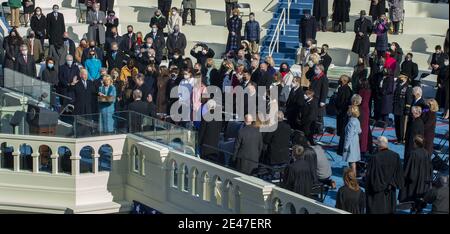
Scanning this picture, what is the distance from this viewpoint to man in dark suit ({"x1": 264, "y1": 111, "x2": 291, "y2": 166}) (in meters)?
24.4

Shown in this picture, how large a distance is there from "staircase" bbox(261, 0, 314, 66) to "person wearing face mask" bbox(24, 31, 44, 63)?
229 inches

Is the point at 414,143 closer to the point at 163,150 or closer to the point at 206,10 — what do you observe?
the point at 163,150

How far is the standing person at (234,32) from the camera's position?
3481 cm

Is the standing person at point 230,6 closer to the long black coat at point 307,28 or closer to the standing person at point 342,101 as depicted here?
the long black coat at point 307,28

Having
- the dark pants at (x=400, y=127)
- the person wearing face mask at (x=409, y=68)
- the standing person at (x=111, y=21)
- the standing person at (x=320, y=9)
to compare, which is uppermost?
the standing person at (x=320, y=9)

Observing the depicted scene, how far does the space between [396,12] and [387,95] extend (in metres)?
6.53

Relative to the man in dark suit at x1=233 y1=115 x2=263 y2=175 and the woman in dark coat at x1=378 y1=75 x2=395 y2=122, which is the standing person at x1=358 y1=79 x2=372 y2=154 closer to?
the woman in dark coat at x1=378 y1=75 x2=395 y2=122

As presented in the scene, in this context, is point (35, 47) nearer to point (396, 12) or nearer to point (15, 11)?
point (15, 11)

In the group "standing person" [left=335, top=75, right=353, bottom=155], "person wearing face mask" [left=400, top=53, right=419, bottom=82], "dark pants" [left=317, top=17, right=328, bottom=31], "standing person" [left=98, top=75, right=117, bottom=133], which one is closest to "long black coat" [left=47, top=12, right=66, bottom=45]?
"dark pants" [left=317, top=17, right=328, bottom=31]

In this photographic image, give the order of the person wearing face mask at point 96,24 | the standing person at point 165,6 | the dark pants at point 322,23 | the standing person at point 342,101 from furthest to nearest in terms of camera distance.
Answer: the standing person at point 165,6
the dark pants at point 322,23
the person wearing face mask at point 96,24
the standing person at point 342,101

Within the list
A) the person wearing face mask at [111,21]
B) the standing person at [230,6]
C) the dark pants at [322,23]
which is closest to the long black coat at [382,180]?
the dark pants at [322,23]

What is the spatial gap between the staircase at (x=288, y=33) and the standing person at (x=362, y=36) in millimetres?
1976

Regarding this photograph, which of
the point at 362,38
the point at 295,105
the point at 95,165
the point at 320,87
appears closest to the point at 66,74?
the point at 95,165

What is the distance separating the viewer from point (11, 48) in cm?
3167
